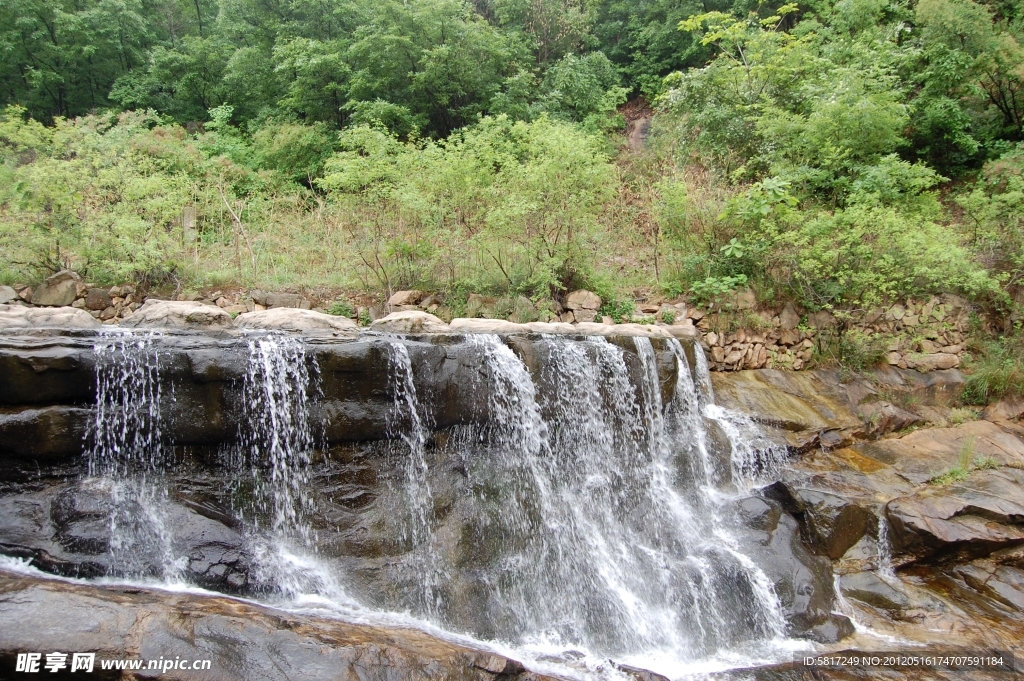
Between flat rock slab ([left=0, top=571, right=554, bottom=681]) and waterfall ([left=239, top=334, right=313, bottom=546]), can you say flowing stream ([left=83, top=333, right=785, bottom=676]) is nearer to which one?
waterfall ([left=239, top=334, right=313, bottom=546])

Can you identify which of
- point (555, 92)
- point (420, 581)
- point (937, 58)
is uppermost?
point (555, 92)

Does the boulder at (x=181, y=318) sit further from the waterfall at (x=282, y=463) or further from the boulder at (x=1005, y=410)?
the boulder at (x=1005, y=410)

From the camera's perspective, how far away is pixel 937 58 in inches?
409

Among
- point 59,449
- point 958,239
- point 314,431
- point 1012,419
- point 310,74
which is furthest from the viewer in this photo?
point 310,74

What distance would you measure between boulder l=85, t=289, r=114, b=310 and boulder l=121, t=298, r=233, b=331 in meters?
2.49

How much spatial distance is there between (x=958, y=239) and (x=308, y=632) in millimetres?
10311

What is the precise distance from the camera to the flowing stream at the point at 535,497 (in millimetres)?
4703

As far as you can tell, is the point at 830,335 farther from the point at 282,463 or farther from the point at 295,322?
the point at 282,463

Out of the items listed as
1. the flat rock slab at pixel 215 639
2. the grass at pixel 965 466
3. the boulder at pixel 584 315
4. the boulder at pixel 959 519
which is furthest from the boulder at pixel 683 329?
the flat rock slab at pixel 215 639

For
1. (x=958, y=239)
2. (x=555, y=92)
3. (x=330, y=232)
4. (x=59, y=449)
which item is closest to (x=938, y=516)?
(x=958, y=239)

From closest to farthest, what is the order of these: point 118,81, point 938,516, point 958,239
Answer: point 938,516, point 958,239, point 118,81

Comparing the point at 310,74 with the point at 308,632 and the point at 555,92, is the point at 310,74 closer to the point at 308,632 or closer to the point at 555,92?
the point at 555,92

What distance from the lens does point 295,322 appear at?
20.4 ft

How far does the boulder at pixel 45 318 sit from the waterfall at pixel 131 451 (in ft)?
4.11
